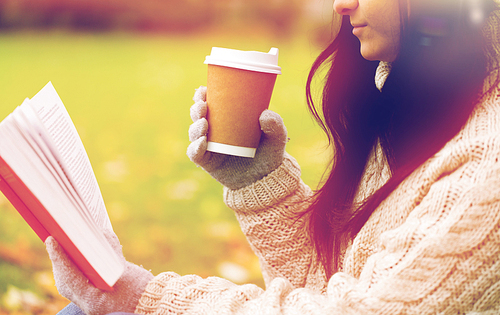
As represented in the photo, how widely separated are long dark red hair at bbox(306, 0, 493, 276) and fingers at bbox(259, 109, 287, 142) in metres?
0.20

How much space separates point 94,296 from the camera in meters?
0.81

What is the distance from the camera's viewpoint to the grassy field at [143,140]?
2.16 m

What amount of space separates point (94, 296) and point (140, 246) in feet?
4.71

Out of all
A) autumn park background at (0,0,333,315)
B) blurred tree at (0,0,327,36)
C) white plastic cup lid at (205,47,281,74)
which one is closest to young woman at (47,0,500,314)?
white plastic cup lid at (205,47,281,74)

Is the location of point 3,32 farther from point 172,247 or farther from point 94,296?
point 94,296

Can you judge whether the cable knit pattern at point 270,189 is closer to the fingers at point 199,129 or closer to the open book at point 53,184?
the fingers at point 199,129

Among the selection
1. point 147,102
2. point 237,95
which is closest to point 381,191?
point 237,95

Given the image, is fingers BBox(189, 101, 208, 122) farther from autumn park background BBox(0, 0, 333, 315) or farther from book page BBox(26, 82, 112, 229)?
autumn park background BBox(0, 0, 333, 315)

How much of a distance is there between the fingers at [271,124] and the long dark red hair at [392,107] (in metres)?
0.20

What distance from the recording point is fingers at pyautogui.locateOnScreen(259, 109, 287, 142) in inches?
41.3

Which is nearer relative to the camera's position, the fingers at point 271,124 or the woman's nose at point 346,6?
the woman's nose at point 346,6

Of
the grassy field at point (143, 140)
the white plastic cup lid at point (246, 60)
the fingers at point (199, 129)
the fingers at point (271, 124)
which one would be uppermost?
the white plastic cup lid at point (246, 60)

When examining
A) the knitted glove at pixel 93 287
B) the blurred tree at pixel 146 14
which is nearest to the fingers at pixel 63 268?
the knitted glove at pixel 93 287

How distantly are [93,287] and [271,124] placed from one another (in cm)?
55
